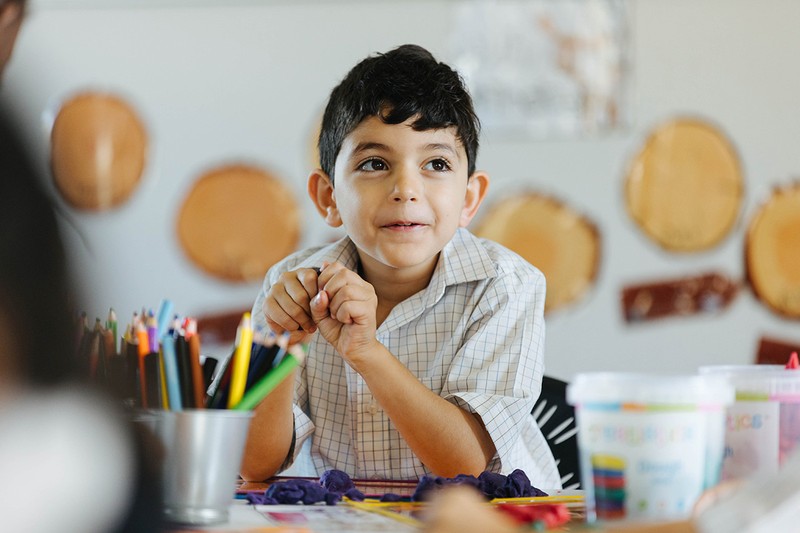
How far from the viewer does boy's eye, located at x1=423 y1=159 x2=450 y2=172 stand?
3.95ft

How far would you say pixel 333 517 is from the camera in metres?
0.70

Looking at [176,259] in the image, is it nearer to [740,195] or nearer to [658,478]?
[740,195]

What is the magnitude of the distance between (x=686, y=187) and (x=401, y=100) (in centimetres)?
156

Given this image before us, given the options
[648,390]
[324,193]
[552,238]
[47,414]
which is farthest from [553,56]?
[47,414]

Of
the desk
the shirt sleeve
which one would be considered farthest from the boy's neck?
the desk

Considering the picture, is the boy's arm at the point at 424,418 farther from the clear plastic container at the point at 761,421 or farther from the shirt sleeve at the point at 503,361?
the clear plastic container at the point at 761,421

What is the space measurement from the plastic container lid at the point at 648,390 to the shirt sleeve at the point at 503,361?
0.47 meters

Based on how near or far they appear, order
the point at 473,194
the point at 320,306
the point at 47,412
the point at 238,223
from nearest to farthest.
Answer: the point at 47,412 → the point at 320,306 → the point at 473,194 → the point at 238,223

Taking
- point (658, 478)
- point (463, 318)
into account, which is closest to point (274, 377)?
point (658, 478)

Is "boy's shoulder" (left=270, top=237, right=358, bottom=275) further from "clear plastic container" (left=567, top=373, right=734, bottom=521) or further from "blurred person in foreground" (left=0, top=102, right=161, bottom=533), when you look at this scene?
"blurred person in foreground" (left=0, top=102, right=161, bottom=533)

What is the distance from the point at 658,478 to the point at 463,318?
→ 0.64 metres

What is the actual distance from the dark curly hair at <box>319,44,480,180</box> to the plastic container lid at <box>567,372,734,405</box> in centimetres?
65

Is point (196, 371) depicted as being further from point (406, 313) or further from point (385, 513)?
point (406, 313)

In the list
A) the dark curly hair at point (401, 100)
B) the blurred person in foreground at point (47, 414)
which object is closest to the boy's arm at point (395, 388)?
the dark curly hair at point (401, 100)
